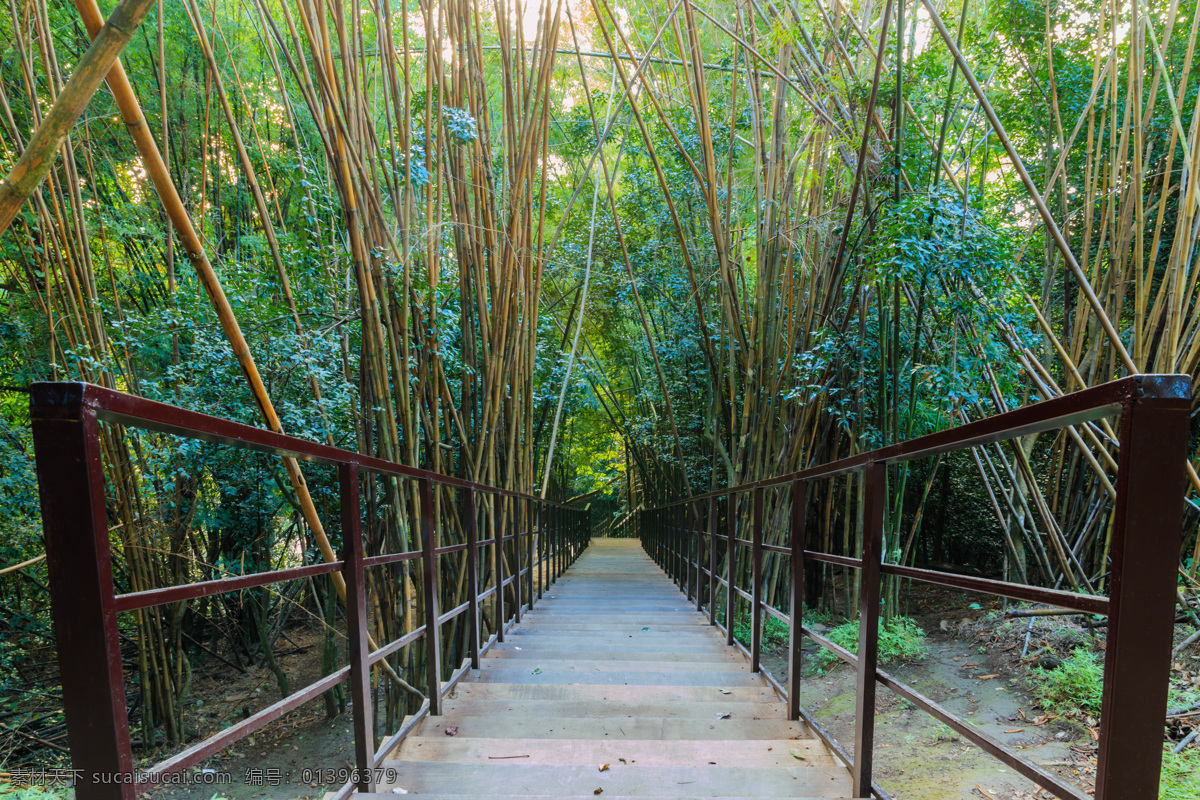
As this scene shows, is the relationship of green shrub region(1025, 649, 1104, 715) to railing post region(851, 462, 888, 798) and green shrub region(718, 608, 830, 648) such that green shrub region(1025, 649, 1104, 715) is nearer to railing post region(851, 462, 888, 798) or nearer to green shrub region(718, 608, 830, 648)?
green shrub region(718, 608, 830, 648)

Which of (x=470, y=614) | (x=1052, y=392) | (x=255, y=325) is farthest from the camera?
(x=255, y=325)

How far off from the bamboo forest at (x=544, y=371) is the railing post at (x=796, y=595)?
0.01 metres

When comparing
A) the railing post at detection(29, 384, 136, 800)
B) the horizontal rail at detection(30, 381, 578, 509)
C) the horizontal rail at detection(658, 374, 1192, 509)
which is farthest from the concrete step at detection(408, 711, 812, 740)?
the railing post at detection(29, 384, 136, 800)

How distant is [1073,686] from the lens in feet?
8.50

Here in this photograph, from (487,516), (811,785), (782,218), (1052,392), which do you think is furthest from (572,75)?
(811,785)

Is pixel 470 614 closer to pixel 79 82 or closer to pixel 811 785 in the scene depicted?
pixel 811 785

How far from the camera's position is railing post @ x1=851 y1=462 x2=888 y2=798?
130 cm

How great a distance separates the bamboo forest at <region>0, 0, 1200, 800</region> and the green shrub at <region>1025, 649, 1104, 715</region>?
0.9 inches

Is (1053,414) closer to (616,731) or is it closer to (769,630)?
(616,731)

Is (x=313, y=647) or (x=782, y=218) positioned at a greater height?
(x=782, y=218)

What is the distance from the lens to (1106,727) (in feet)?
2.37

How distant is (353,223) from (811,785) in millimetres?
2125

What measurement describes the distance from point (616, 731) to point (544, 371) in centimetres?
368

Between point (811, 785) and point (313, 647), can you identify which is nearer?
point (811, 785)
